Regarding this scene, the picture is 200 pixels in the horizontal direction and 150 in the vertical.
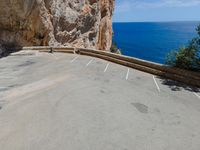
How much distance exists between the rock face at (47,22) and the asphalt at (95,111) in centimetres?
1182

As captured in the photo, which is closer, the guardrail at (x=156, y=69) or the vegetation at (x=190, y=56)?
the guardrail at (x=156, y=69)

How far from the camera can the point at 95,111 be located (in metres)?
9.56

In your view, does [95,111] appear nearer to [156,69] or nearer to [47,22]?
[156,69]

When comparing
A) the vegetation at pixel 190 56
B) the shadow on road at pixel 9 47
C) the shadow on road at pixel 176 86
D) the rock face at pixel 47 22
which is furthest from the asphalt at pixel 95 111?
the rock face at pixel 47 22

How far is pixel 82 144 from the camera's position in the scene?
711 cm

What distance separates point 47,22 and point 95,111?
792 inches

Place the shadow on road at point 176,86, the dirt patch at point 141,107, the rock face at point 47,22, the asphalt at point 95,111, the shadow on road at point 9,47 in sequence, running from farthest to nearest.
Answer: the rock face at point 47,22 < the shadow on road at point 9,47 < the shadow on road at point 176,86 < the dirt patch at point 141,107 < the asphalt at point 95,111

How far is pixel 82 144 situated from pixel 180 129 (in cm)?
374

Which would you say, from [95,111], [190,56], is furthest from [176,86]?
[95,111]

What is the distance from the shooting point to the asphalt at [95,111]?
288 inches

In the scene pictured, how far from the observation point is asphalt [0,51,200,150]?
24.0 ft

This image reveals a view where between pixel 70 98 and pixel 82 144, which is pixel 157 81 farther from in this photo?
pixel 82 144

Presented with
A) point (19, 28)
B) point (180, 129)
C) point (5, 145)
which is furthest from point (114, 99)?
point (19, 28)

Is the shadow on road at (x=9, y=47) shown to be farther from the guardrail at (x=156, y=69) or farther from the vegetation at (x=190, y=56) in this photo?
the vegetation at (x=190, y=56)
